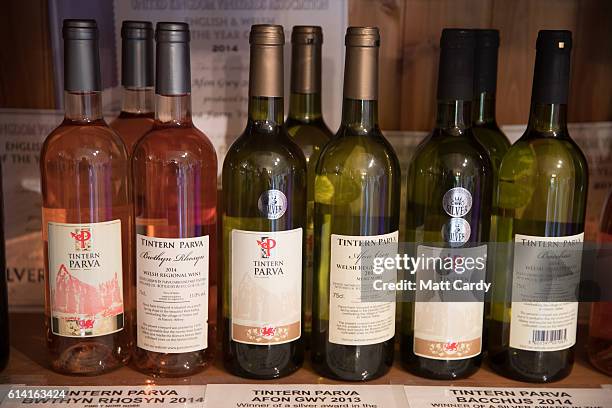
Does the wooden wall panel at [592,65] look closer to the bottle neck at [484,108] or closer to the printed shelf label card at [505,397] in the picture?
the bottle neck at [484,108]

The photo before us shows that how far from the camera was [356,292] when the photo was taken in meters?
0.88

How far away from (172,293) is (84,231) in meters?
0.12

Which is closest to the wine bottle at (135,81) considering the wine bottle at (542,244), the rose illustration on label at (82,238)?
the rose illustration on label at (82,238)

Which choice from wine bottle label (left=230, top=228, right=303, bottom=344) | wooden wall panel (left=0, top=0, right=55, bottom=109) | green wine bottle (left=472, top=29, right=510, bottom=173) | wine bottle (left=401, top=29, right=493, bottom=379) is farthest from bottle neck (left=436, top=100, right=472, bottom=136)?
wooden wall panel (left=0, top=0, right=55, bottom=109)

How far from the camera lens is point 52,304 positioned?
90cm

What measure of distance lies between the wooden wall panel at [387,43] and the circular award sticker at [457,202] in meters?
0.27

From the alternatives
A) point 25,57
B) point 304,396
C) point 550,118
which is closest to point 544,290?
point 550,118

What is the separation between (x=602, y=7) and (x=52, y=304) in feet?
2.73

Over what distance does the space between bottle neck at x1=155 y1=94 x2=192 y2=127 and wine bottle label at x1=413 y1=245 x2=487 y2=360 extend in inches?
12.3

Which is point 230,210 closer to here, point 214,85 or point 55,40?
point 214,85

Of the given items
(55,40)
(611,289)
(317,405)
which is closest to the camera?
(317,405)

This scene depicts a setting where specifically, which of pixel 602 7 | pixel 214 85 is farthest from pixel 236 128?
pixel 602 7

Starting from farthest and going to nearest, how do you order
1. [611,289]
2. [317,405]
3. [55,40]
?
[55,40] → [611,289] → [317,405]

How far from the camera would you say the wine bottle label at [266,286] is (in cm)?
86
